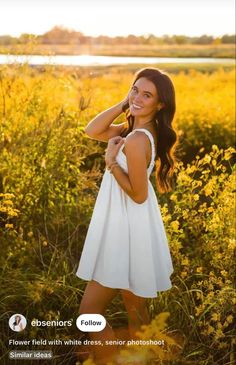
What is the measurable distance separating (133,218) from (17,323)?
582mm

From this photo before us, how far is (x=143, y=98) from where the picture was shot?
6.73 ft

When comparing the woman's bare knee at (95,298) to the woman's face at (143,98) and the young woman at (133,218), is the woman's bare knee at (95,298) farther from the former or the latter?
the woman's face at (143,98)

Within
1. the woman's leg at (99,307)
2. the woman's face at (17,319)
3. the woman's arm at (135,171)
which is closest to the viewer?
the woman's arm at (135,171)

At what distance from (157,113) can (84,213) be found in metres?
1.27

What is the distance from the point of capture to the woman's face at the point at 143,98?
2.04 meters

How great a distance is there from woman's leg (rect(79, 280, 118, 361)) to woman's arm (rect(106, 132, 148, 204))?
356 mm

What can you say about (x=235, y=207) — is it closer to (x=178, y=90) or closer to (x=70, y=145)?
(x=70, y=145)

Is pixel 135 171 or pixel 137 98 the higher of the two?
Answer: pixel 137 98

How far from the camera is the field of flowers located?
228 cm

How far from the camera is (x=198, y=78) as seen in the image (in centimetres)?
730

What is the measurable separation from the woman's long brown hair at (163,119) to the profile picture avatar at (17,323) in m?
0.75

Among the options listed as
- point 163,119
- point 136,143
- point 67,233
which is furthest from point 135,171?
point 67,233

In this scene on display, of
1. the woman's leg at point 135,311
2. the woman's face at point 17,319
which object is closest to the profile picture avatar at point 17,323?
the woman's face at point 17,319

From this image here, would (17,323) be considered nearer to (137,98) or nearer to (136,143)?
(136,143)
